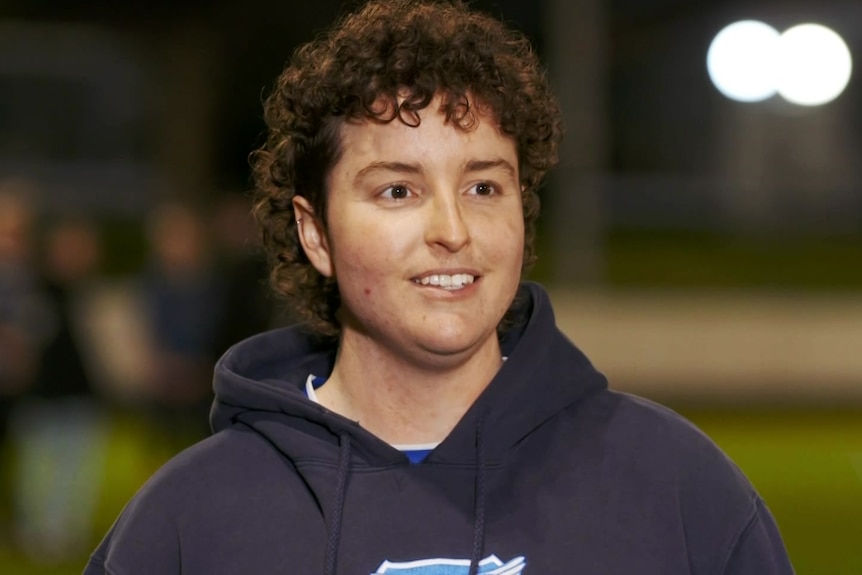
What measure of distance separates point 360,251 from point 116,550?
64 cm

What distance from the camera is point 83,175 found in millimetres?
23062

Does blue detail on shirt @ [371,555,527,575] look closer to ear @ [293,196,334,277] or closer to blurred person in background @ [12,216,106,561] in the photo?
ear @ [293,196,334,277]

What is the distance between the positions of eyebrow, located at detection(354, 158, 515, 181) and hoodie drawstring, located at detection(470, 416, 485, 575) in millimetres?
429

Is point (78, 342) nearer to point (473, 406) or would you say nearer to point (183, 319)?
point (183, 319)

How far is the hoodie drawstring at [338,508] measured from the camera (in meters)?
2.49

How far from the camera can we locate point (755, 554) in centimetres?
248

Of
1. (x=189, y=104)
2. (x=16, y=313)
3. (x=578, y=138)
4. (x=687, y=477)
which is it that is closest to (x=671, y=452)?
(x=687, y=477)

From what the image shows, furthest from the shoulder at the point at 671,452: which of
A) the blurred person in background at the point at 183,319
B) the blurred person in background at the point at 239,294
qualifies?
the blurred person in background at the point at 183,319

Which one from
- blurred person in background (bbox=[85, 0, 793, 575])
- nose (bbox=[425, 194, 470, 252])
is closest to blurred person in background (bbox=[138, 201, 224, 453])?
blurred person in background (bbox=[85, 0, 793, 575])

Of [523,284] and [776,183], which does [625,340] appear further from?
[523,284]

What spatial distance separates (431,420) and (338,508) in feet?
0.85

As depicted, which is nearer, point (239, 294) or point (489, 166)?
point (489, 166)

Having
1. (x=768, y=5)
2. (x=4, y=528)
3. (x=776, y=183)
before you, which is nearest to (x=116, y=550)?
(x=4, y=528)

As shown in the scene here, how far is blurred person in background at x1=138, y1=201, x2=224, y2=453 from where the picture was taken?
34.7 ft
